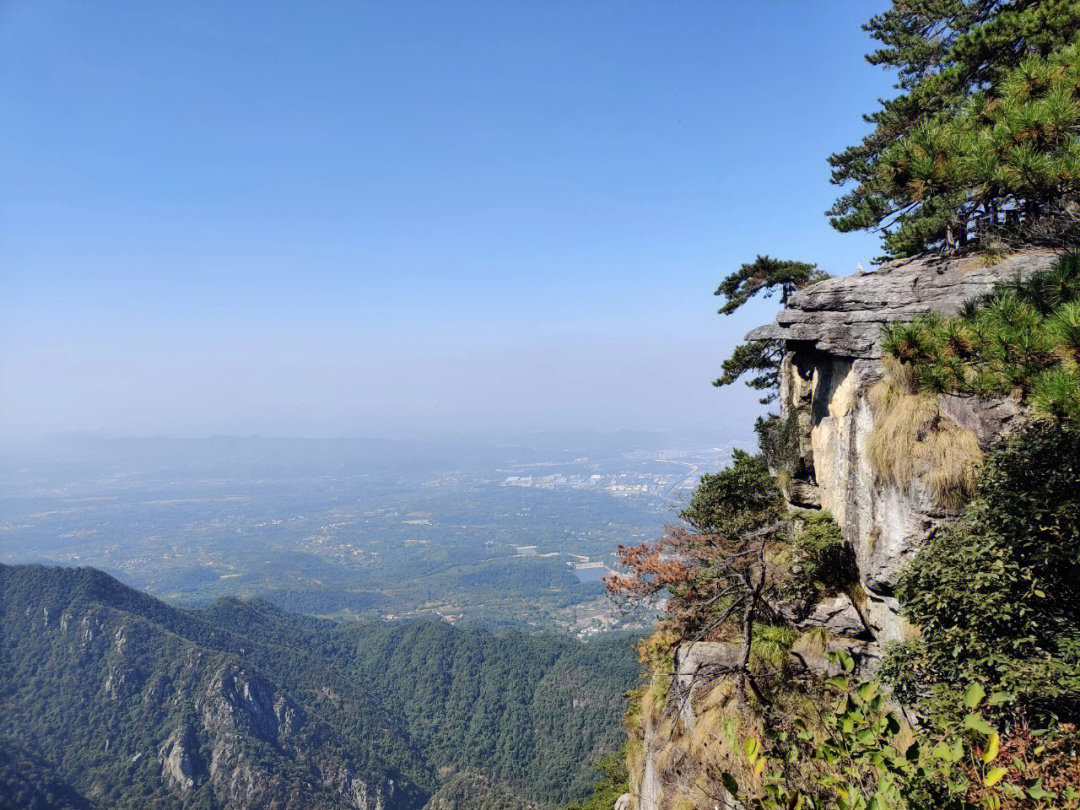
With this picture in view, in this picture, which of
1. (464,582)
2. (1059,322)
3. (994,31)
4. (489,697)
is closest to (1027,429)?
(1059,322)

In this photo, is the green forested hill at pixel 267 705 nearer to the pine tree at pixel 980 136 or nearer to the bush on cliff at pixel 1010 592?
the bush on cliff at pixel 1010 592

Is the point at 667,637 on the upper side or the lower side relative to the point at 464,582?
upper

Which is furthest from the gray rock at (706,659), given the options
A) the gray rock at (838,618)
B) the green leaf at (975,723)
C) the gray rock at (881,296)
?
the green leaf at (975,723)

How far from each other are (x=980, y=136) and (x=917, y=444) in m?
3.74

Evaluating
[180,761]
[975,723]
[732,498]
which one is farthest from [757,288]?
[180,761]

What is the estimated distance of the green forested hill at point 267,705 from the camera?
82.4 meters

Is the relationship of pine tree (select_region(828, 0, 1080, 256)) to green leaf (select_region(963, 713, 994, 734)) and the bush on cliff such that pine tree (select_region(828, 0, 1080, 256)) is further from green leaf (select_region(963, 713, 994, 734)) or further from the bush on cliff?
green leaf (select_region(963, 713, 994, 734))

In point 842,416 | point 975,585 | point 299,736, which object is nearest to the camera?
point 975,585

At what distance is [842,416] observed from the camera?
8.91 metres

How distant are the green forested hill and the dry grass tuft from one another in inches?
2945

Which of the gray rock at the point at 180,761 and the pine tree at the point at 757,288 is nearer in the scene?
the pine tree at the point at 757,288

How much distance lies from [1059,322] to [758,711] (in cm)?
588

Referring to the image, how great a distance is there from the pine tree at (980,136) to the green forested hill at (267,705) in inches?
3000

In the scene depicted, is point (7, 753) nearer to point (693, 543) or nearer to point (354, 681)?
point (354, 681)
